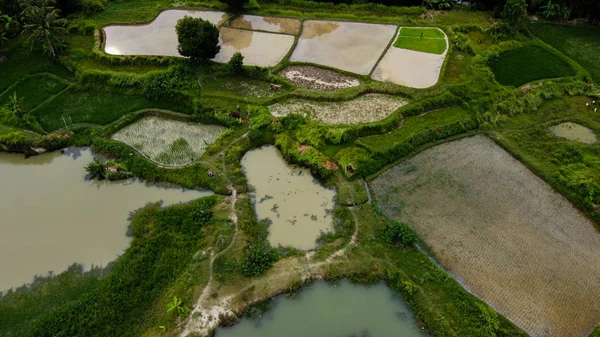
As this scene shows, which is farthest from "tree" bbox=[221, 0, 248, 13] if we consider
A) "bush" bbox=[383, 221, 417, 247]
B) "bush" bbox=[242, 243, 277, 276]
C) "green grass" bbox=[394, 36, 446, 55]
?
"bush" bbox=[383, 221, 417, 247]

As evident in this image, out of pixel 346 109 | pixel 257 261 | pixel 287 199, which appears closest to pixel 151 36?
pixel 346 109

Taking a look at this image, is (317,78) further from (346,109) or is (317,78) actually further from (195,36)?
(195,36)

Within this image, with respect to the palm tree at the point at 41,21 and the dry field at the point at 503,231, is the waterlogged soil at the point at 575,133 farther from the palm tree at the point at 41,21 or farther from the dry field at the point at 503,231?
the palm tree at the point at 41,21

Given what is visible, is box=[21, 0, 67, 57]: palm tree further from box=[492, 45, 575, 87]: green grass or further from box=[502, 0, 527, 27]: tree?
box=[502, 0, 527, 27]: tree

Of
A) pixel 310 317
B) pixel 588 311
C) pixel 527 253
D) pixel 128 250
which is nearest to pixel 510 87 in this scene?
pixel 527 253

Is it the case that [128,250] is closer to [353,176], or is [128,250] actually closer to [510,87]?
[353,176]
